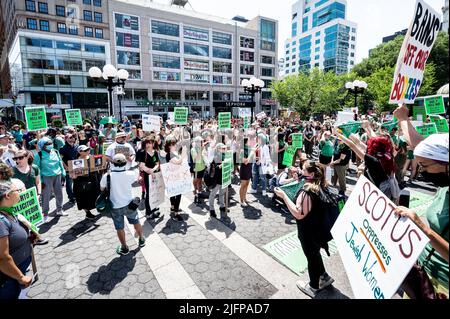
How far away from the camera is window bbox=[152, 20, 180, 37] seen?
44.9m

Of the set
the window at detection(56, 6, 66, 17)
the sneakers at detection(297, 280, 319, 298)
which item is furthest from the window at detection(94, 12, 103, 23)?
the sneakers at detection(297, 280, 319, 298)

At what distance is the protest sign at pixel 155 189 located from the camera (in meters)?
6.07

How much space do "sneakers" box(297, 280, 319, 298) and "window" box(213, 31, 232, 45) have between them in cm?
5511

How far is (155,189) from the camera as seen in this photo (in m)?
6.18

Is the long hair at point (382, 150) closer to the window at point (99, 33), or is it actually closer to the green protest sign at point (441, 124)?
the green protest sign at point (441, 124)

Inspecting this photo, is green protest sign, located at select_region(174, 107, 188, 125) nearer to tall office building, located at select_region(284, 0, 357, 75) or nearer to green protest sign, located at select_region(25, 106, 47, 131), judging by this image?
green protest sign, located at select_region(25, 106, 47, 131)

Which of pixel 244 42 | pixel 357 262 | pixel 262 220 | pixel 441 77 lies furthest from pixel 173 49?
pixel 357 262

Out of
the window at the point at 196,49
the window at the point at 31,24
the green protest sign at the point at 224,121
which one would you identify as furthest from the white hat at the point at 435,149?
the window at the point at 196,49

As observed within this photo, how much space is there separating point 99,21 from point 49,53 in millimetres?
9737

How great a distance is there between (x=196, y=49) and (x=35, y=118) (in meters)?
Result: 46.6

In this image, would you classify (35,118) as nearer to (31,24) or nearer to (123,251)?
(123,251)

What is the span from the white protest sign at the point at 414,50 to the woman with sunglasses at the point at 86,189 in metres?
6.56

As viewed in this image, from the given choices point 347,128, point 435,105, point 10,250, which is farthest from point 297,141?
point 10,250

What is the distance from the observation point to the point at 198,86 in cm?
5056
